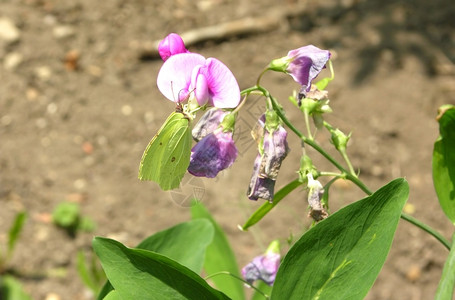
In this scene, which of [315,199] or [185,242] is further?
[185,242]

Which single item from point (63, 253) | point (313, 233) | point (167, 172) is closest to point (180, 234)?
point (167, 172)

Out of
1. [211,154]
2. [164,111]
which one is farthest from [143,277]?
[164,111]

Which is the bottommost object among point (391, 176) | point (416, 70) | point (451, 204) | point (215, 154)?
point (391, 176)

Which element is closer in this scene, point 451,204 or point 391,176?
point 451,204

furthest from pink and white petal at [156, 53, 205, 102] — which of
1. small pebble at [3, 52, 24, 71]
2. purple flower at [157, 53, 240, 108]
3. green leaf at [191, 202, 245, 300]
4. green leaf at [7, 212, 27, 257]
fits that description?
small pebble at [3, 52, 24, 71]

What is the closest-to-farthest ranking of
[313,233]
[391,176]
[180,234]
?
[313,233] < [180,234] < [391,176]

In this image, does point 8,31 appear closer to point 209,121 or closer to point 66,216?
point 66,216

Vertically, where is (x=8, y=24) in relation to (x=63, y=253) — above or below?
above

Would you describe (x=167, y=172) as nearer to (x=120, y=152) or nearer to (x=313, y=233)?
(x=313, y=233)
